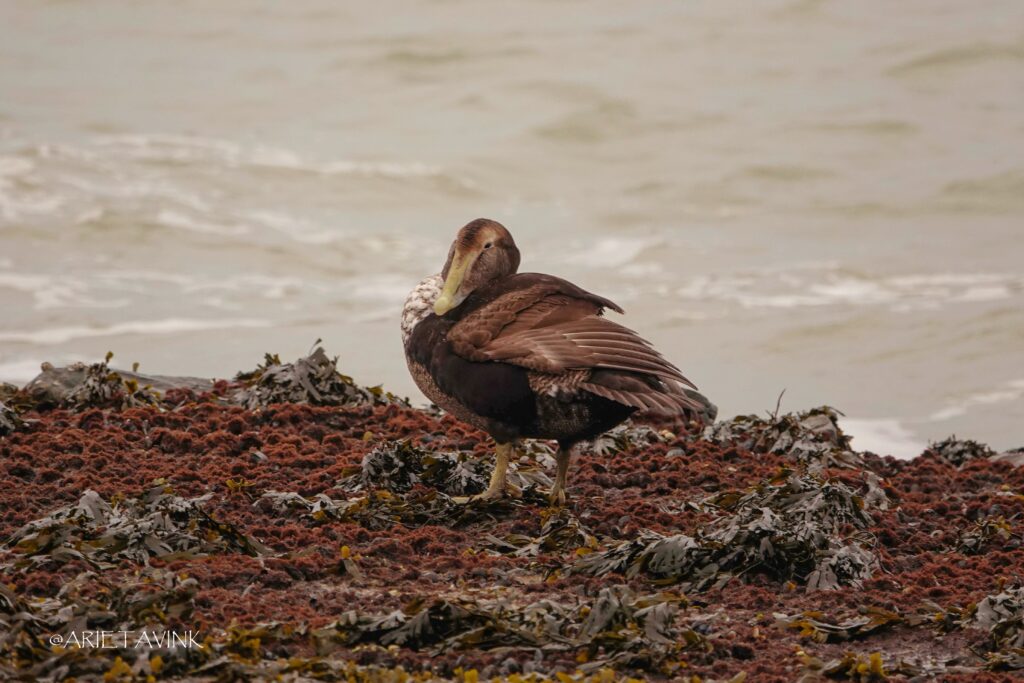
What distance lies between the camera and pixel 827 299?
15680 mm

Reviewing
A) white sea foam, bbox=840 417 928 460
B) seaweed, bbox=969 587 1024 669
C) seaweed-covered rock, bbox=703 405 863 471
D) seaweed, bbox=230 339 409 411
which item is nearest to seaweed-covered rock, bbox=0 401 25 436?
seaweed, bbox=230 339 409 411

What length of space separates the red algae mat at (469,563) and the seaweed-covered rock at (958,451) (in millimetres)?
361

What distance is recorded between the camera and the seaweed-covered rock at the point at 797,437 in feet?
23.8

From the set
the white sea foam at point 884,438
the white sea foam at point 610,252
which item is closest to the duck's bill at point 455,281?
the white sea foam at point 884,438

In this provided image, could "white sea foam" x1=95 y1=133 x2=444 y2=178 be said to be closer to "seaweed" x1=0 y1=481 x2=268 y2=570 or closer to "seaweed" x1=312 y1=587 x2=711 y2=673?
"seaweed" x1=0 y1=481 x2=268 y2=570

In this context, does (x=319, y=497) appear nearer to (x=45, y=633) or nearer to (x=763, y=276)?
(x=45, y=633)

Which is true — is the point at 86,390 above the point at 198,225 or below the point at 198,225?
below

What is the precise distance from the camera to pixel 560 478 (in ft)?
20.8

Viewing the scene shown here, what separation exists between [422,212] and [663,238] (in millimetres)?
3414

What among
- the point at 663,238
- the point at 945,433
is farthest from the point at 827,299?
the point at 945,433

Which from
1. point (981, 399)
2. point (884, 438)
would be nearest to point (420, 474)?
point (884, 438)

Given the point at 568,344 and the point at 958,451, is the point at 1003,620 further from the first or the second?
the point at 958,451

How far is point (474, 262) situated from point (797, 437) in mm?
2183

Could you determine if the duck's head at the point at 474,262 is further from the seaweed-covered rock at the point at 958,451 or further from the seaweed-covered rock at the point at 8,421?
the seaweed-covered rock at the point at 958,451
